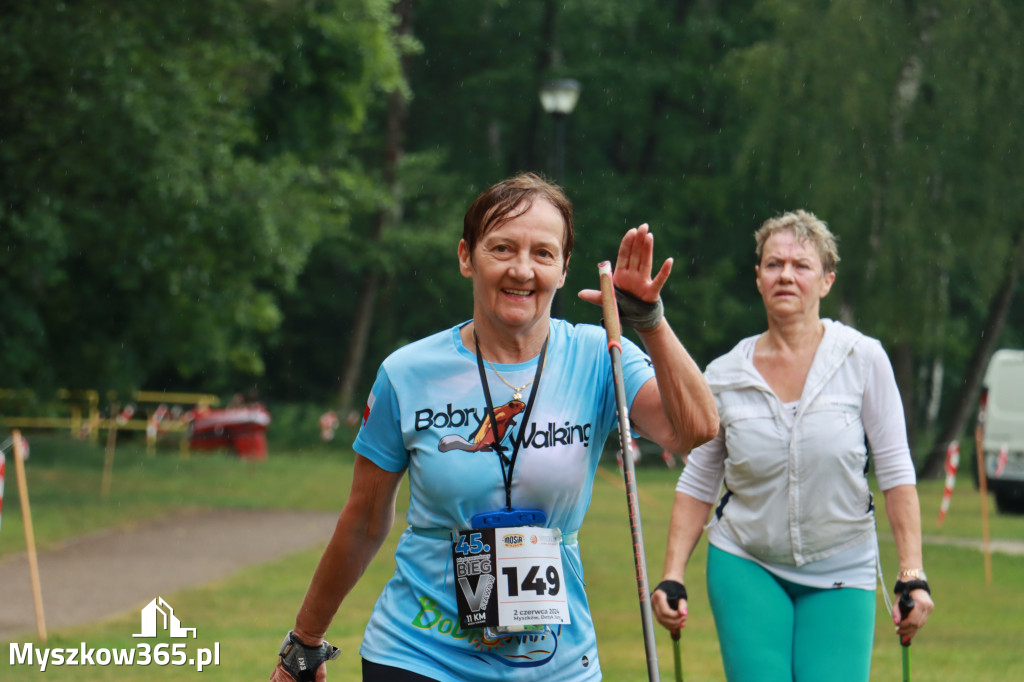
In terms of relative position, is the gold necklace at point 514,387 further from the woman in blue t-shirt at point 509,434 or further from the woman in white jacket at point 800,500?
the woman in white jacket at point 800,500

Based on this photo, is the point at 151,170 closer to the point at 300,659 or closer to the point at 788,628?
the point at 788,628

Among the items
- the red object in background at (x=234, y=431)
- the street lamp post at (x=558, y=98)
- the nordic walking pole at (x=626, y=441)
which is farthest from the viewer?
the red object in background at (x=234, y=431)

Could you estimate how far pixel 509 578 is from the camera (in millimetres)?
3129

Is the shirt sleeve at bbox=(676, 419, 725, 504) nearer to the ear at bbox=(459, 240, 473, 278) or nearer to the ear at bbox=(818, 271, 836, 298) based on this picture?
the ear at bbox=(818, 271, 836, 298)

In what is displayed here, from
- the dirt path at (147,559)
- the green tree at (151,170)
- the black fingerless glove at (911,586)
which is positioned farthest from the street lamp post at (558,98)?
the black fingerless glove at (911,586)

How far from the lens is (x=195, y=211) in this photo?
20.5 m

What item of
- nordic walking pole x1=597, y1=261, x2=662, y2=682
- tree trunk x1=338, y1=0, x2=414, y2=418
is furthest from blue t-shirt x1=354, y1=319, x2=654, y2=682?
tree trunk x1=338, y1=0, x2=414, y2=418

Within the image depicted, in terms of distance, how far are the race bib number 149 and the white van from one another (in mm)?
19556

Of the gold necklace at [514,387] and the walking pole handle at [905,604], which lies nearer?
the gold necklace at [514,387]

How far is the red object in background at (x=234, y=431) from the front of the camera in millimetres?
33375

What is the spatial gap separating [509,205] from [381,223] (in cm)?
3978

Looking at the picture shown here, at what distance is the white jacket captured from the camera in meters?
4.45

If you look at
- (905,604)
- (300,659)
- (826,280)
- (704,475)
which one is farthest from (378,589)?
(300,659)

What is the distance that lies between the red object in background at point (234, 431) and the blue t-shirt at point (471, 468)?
97.5 feet
